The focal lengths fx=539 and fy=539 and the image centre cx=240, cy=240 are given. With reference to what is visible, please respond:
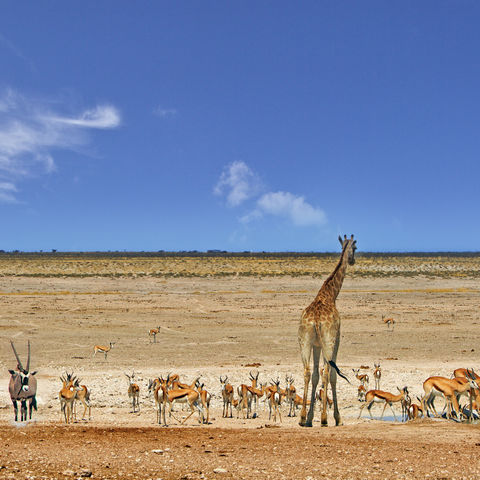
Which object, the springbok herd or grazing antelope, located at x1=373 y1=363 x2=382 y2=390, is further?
grazing antelope, located at x1=373 y1=363 x2=382 y2=390

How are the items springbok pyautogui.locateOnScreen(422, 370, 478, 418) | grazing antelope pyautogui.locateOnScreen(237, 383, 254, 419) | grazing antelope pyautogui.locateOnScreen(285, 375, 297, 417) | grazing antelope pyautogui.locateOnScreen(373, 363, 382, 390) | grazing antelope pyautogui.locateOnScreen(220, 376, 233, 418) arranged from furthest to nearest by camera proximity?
grazing antelope pyautogui.locateOnScreen(373, 363, 382, 390)
grazing antelope pyautogui.locateOnScreen(285, 375, 297, 417)
grazing antelope pyautogui.locateOnScreen(237, 383, 254, 419)
grazing antelope pyautogui.locateOnScreen(220, 376, 233, 418)
springbok pyautogui.locateOnScreen(422, 370, 478, 418)

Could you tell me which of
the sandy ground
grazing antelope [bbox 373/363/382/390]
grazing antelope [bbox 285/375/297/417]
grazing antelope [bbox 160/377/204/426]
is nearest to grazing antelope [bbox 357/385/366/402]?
the sandy ground

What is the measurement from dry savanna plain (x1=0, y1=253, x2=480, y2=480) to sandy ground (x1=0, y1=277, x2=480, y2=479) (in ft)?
0.16

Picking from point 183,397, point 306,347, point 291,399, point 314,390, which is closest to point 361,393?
point 291,399

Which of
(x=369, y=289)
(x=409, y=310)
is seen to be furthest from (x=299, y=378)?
(x=369, y=289)

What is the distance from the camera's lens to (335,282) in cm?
1331

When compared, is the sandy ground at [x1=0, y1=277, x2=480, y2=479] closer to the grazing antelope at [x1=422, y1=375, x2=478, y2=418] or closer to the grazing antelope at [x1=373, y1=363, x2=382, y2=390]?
the grazing antelope at [x1=373, y1=363, x2=382, y2=390]

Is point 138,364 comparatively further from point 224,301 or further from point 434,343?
point 224,301

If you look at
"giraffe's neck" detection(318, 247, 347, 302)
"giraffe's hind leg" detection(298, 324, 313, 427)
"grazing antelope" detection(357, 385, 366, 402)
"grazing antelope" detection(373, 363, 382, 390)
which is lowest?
"grazing antelope" detection(357, 385, 366, 402)

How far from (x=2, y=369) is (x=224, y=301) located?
24774 mm

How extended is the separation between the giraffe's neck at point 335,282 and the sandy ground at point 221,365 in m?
3.03

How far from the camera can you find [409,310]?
1491 inches

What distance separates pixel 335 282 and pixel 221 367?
829cm

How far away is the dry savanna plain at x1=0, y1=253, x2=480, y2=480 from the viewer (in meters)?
7.86
